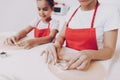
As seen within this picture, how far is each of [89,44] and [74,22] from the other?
0.14 metres

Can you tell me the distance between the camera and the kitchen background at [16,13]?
167cm

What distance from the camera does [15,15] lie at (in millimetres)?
1743

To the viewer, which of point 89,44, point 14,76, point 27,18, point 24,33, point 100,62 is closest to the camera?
point 14,76

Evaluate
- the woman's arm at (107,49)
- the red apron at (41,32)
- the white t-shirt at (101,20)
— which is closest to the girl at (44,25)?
the red apron at (41,32)

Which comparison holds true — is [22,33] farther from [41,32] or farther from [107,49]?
[107,49]

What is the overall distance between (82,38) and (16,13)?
0.95 m

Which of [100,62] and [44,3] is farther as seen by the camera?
[44,3]

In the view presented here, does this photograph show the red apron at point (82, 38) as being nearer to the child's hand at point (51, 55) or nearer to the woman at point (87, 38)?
the woman at point (87, 38)

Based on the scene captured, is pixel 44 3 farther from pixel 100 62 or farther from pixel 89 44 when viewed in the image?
pixel 100 62

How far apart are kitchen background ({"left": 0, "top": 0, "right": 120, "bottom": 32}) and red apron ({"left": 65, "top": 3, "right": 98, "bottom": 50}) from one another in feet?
2.36

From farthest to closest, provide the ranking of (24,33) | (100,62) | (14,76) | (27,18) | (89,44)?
1. (27,18)
2. (24,33)
3. (89,44)
4. (100,62)
5. (14,76)

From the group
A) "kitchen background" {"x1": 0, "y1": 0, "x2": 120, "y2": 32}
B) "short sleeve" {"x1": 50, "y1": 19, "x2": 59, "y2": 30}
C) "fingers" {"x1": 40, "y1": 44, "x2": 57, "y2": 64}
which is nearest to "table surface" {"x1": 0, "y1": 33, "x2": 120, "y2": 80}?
"fingers" {"x1": 40, "y1": 44, "x2": 57, "y2": 64}

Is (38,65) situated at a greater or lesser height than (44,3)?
lesser

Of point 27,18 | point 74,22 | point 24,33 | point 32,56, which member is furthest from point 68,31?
point 27,18
